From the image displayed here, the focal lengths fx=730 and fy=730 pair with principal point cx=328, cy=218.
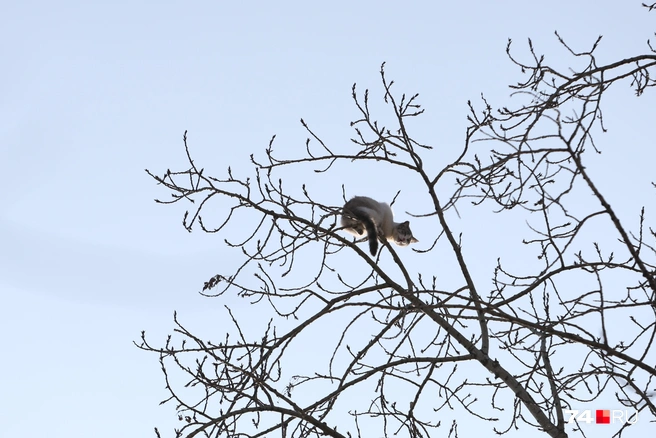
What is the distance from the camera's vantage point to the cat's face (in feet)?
28.8

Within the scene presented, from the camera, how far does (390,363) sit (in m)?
4.08

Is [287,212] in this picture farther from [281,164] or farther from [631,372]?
[631,372]

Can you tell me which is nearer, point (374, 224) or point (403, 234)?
point (374, 224)

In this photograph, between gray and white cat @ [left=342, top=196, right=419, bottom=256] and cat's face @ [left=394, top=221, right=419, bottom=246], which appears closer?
gray and white cat @ [left=342, top=196, right=419, bottom=256]

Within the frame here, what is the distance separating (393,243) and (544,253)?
17.2ft

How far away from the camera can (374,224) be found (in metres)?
6.64

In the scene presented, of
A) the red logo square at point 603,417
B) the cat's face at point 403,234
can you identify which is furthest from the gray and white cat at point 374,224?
the red logo square at point 603,417

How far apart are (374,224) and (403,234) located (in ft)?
7.33

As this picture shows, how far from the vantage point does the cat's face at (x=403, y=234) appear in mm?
8781

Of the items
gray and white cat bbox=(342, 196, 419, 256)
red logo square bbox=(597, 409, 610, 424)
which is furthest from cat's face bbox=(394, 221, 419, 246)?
red logo square bbox=(597, 409, 610, 424)

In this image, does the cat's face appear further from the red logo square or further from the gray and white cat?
the red logo square

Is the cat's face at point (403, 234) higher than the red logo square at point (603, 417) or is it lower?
higher

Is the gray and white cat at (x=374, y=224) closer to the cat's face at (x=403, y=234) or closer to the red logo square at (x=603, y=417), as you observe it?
the cat's face at (x=403, y=234)

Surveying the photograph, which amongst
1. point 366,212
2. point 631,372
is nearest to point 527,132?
point 631,372
